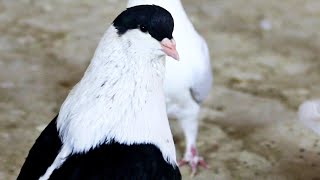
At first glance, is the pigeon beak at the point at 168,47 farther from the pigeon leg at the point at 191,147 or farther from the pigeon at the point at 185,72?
the pigeon leg at the point at 191,147

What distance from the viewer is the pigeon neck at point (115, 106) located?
100 inches

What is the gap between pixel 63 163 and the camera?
2.49 meters

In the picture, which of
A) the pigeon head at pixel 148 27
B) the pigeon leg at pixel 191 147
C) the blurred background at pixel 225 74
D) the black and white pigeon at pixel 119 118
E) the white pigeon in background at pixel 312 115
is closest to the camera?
the black and white pigeon at pixel 119 118

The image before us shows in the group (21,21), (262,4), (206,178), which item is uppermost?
(21,21)

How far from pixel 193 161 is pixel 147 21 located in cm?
124

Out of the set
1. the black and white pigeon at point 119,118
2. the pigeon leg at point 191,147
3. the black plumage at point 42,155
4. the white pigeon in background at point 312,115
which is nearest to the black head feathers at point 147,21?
the black and white pigeon at point 119,118

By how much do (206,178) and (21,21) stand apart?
188 centimetres

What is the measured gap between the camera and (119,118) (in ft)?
8.39

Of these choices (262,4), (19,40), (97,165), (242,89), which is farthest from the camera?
(262,4)

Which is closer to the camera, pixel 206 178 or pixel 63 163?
pixel 63 163

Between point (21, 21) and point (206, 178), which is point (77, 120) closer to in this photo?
point (206, 178)

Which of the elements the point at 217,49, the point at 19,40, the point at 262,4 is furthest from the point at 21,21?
the point at 262,4

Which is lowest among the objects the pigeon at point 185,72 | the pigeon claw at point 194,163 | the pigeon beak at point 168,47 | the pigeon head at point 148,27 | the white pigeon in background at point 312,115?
the pigeon claw at point 194,163

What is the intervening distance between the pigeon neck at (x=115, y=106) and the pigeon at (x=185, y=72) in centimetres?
71
